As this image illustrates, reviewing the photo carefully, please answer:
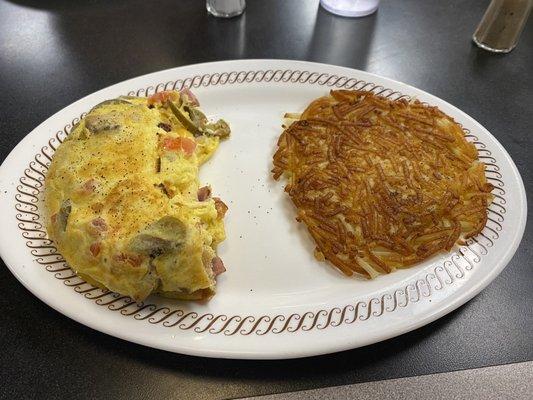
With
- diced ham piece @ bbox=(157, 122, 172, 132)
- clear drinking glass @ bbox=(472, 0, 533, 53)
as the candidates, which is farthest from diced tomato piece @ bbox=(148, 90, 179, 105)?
clear drinking glass @ bbox=(472, 0, 533, 53)

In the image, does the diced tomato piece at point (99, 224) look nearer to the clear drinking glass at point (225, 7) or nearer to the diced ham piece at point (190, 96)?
the diced ham piece at point (190, 96)

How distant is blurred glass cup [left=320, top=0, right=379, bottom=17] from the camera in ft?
10.2

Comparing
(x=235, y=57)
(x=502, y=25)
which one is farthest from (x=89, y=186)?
(x=502, y=25)

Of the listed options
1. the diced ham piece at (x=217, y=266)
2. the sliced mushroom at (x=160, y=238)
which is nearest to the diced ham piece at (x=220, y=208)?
the diced ham piece at (x=217, y=266)

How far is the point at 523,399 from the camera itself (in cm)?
148

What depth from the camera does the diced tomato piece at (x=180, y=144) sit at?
188cm

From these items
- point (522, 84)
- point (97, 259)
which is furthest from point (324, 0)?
point (97, 259)

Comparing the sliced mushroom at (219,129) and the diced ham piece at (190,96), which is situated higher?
the diced ham piece at (190,96)

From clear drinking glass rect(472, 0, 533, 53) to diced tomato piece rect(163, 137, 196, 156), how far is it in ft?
6.39

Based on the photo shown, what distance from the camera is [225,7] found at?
9.78ft

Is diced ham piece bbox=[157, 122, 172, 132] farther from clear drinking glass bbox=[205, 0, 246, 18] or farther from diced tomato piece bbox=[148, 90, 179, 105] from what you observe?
clear drinking glass bbox=[205, 0, 246, 18]

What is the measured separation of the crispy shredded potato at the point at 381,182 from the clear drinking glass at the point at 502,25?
0.99 m

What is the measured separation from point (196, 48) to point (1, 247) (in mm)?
1695

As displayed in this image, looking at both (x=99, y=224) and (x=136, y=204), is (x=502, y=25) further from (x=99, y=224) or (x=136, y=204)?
(x=99, y=224)
